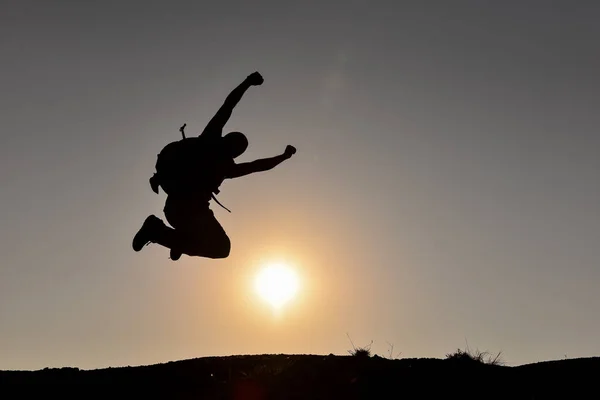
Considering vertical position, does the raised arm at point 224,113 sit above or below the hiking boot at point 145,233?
above

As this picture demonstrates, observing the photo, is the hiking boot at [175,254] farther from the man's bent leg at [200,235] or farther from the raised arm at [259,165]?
the raised arm at [259,165]

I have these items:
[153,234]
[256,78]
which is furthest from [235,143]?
[153,234]

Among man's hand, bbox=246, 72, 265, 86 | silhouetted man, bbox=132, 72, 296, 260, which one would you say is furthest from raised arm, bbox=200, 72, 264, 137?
man's hand, bbox=246, 72, 265, 86

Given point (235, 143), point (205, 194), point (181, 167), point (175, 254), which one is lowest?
point (175, 254)

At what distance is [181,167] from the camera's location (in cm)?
1066

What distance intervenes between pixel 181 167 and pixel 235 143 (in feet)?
2.71

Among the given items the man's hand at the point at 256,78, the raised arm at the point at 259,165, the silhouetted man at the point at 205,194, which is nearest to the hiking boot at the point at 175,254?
the silhouetted man at the point at 205,194

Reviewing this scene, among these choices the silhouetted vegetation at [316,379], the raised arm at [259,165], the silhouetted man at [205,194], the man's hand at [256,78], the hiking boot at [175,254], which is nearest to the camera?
the silhouetted vegetation at [316,379]

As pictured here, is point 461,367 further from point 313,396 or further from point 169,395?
point 169,395

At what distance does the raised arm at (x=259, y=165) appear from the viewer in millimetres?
10664

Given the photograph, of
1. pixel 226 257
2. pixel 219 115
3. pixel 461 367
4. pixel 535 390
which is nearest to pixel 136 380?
pixel 226 257

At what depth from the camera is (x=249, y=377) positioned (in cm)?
1004

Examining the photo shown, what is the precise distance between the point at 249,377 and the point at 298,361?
107 centimetres

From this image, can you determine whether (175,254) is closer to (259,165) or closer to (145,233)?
(145,233)
